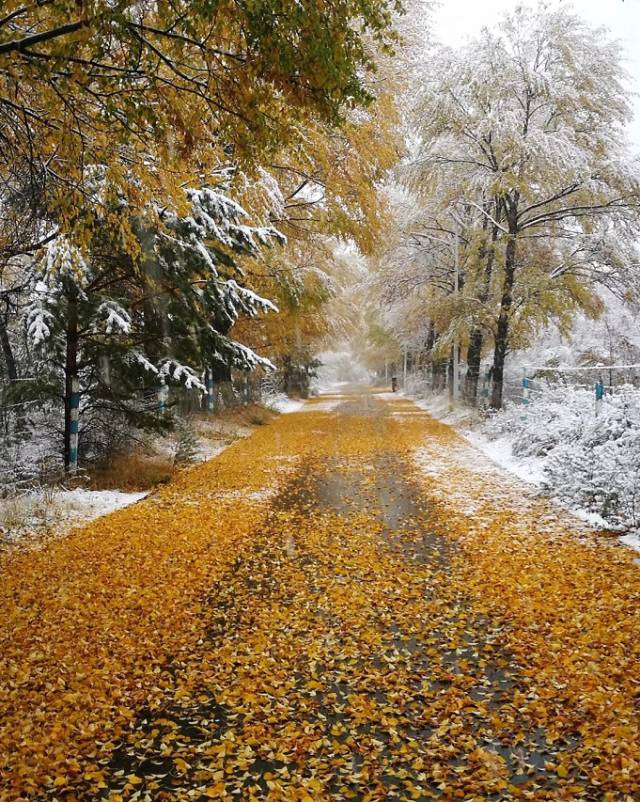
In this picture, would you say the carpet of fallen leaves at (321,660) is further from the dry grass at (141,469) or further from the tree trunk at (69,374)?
the tree trunk at (69,374)

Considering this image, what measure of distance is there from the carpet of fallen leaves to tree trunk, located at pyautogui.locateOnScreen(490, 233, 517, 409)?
10.2m

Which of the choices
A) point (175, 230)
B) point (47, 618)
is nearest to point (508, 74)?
point (175, 230)

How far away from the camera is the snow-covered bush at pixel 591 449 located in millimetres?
7664

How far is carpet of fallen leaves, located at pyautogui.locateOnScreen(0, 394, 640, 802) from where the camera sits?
10.2 ft

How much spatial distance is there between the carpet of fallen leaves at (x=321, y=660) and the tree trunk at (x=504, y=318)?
A: 10169 mm

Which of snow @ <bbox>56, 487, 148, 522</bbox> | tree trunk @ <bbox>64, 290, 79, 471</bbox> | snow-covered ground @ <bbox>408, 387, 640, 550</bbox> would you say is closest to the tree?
snow-covered ground @ <bbox>408, 387, 640, 550</bbox>

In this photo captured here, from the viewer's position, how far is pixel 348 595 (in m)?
5.48

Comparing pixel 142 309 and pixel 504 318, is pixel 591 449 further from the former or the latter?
pixel 504 318

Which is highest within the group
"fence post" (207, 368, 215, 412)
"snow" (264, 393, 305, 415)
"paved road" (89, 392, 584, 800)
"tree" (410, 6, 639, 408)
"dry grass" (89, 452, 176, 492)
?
"tree" (410, 6, 639, 408)

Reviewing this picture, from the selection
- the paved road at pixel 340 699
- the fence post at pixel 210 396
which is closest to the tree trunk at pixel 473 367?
the fence post at pixel 210 396

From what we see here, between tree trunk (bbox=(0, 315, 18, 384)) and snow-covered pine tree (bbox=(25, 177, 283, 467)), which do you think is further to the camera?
tree trunk (bbox=(0, 315, 18, 384))

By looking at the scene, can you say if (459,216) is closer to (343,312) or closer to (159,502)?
(343,312)

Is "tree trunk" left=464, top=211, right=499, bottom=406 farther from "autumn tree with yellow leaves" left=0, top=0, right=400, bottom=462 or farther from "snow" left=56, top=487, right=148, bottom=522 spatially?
"snow" left=56, top=487, right=148, bottom=522

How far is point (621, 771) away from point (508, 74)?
16.5 metres
